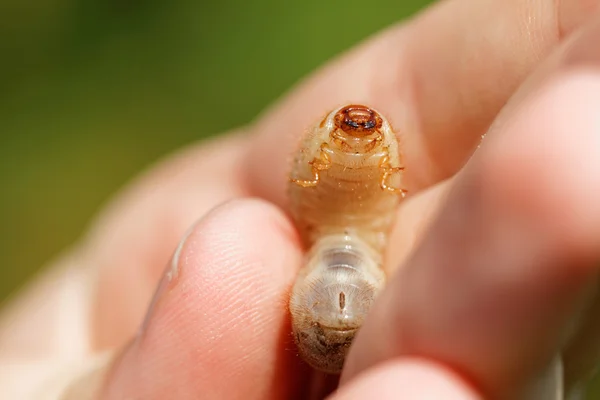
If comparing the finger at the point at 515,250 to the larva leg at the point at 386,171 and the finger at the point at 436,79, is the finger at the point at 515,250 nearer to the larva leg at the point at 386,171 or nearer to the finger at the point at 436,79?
the larva leg at the point at 386,171

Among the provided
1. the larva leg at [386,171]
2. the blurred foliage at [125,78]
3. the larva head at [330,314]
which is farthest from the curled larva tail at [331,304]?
the blurred foliage at [125,78]

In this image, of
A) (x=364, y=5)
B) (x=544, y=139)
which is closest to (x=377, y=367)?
(x=544, y=139)

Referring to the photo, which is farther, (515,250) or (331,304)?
(331,304)

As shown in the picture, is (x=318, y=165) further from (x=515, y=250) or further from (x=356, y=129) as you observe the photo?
(x=515, y=250)

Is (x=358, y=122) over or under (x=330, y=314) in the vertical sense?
over

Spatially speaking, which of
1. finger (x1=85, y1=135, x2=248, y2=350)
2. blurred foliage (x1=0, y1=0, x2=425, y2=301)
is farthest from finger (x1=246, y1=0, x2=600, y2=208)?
blurred foliage (x1=0, y1=0, x2=425, y2=301)

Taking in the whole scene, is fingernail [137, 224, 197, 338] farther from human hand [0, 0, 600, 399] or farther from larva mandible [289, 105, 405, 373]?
larva mandible [289, 105, 405, 373]

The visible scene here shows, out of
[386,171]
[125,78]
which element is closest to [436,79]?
[386,171]
